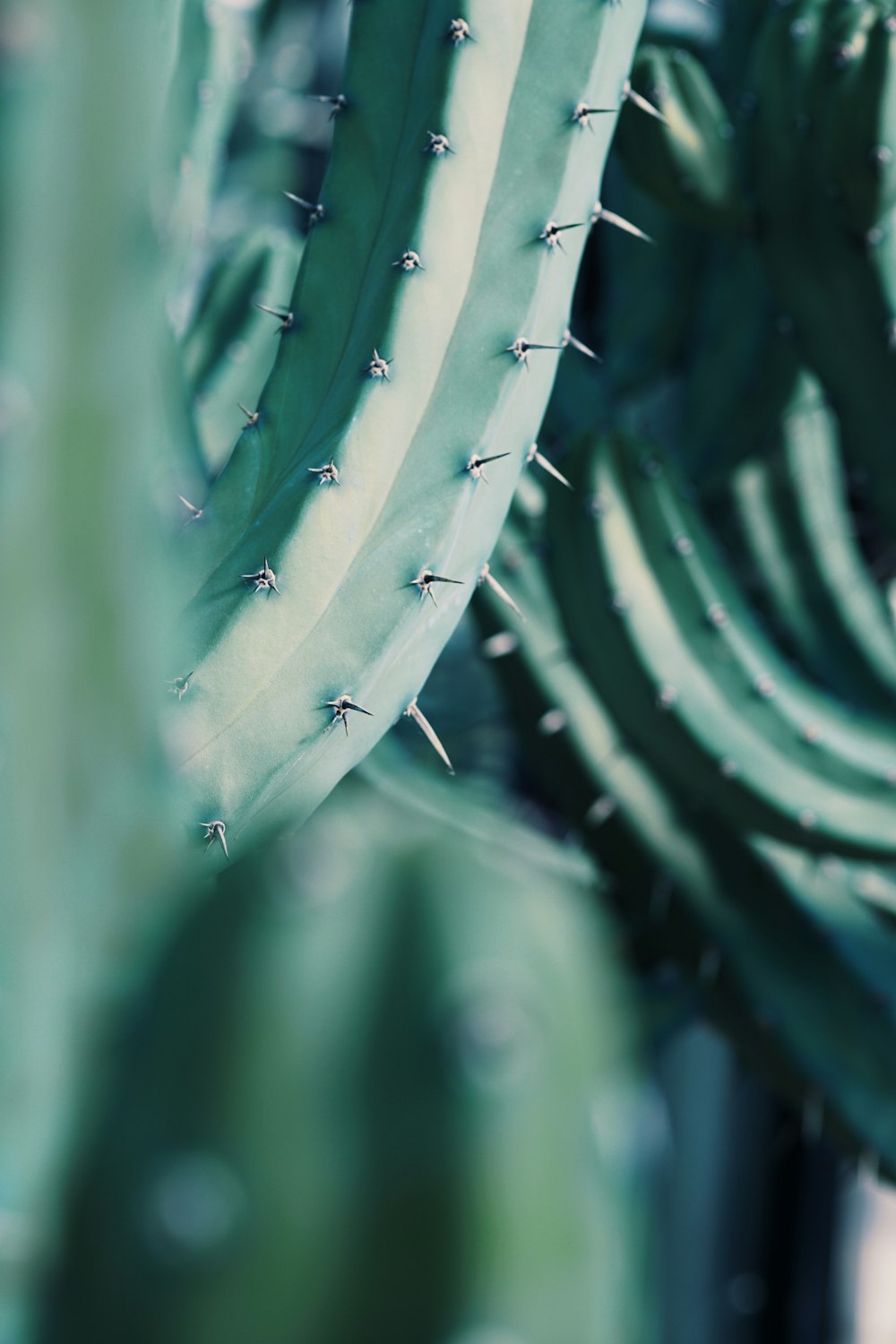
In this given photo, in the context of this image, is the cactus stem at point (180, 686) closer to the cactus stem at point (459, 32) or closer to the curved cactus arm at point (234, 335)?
the cactus stem at point (459, 32)

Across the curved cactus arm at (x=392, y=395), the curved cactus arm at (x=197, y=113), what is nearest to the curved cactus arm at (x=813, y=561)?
the curved cactus arm at (x=197, y=113)

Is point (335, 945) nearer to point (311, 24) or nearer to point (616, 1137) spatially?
point (616, 1137)

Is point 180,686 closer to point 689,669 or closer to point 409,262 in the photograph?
point 409,262

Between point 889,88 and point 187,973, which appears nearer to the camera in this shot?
point 187,973

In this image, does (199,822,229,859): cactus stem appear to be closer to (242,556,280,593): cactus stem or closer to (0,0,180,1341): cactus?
(242,556,280,593): cactus stem

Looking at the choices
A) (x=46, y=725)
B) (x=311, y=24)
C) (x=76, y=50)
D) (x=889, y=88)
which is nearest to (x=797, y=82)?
(x=889, y=88)
